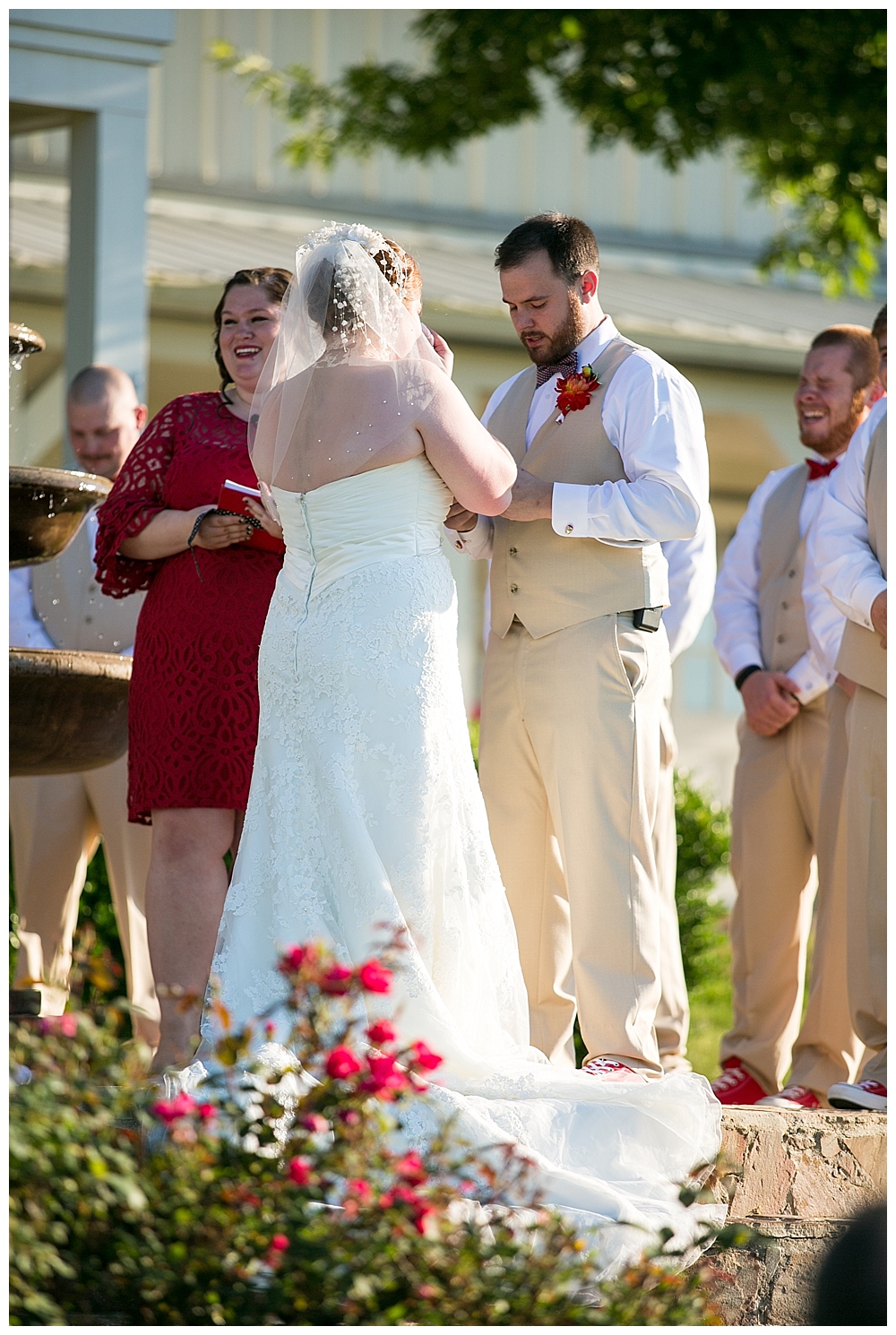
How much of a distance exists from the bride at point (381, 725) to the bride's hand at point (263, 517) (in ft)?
0.75

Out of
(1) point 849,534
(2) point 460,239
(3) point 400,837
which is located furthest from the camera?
(2) point 460,239

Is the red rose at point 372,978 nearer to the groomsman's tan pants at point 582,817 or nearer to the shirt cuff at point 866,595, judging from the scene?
the groomsman's tan pants at point 582,817

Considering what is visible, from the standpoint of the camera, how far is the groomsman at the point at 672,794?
4.77 metres

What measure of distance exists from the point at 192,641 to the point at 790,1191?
2.05 meters

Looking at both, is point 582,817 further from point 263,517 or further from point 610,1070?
point 263,517

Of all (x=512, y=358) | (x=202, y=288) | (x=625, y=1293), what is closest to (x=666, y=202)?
(x=512, y=358)

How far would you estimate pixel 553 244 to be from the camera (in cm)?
449

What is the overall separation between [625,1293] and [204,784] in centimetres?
197

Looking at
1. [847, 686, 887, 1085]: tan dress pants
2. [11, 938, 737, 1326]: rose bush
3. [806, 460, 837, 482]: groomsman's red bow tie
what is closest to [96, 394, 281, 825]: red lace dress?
[11, 938, 737, 1326]: rose bush

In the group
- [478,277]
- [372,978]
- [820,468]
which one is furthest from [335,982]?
[478,277]

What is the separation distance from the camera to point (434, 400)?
4055mm

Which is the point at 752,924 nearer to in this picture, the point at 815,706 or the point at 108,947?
the point at 815,706

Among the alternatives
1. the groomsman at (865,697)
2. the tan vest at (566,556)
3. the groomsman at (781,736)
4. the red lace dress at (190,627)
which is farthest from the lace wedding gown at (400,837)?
the groomsman at (781,736)

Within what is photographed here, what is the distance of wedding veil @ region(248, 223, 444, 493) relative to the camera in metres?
4.04
